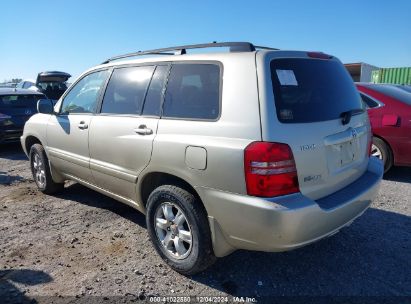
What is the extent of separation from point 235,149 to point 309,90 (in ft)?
2.67

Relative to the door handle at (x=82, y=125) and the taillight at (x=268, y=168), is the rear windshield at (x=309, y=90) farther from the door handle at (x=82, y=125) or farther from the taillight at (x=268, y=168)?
the door handle at (x=82, y=125)

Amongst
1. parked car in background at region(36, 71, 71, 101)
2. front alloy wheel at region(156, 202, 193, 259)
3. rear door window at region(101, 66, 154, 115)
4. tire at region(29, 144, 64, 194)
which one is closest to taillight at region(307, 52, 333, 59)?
rear door window at region(101, 66, 154, 115)

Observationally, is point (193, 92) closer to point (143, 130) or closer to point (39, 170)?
point (143, 130)

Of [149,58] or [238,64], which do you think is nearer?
[238,64]

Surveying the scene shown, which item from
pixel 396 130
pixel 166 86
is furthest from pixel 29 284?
pixel 396 130

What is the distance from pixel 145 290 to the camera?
2914 millimetres

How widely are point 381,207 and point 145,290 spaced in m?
3.14

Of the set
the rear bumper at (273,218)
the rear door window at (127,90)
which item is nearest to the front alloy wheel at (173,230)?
the rear bumper at (273,218)

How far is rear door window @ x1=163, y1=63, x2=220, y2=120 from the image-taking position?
280cm

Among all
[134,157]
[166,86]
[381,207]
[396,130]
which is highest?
[166,86]

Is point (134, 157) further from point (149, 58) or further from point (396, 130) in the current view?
point (396, 130)

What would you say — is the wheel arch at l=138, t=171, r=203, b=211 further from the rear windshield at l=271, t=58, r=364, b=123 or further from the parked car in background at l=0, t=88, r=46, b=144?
the parked car in background at l=0, t=88, r=46, b=144

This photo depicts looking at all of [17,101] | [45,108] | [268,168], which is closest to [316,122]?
[268,168]

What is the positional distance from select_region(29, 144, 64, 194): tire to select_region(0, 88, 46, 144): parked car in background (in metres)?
3.59
